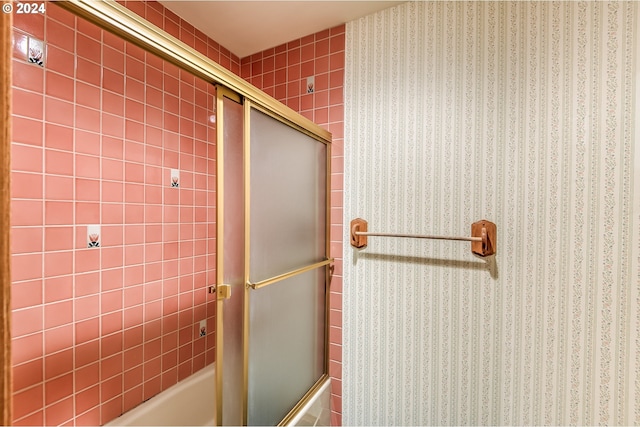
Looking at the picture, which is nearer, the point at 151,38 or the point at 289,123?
the point at 151,38

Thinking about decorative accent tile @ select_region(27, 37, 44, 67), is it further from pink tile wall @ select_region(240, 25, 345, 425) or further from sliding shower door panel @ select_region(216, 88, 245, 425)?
pink tile wall @ select_region(240, 25, 345, 425)

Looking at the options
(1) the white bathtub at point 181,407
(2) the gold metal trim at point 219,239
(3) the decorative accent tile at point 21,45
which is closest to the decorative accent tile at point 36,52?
(3) the decorative accent tile at point 21,45

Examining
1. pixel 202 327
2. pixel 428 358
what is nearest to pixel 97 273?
pixel 202 327

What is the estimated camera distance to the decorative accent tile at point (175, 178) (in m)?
1.31

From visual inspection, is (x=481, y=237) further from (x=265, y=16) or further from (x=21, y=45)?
(x=21, y=45)

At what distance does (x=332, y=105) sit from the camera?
54.6 inches

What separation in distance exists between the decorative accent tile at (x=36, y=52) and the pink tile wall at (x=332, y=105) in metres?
1.00

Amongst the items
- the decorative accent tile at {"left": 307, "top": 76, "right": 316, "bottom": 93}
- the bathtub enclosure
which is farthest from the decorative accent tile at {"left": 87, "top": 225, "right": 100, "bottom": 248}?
the decorative accent tile at {"left": 307, "top": 76, "right": 316, "bottom": 93}

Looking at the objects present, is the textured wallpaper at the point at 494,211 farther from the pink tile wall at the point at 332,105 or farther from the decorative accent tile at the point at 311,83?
the decorative accent tile at the point at 311,83

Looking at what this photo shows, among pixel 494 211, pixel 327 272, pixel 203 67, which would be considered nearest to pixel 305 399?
pixel 327 272

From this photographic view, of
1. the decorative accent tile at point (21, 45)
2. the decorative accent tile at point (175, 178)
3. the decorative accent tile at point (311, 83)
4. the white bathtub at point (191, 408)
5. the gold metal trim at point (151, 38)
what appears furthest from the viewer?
the decorative accent tile at point (311, 83)

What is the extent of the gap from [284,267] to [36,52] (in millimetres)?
1117

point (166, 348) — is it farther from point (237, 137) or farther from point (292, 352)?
point (237, 137)

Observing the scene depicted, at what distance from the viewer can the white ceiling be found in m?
1.21
